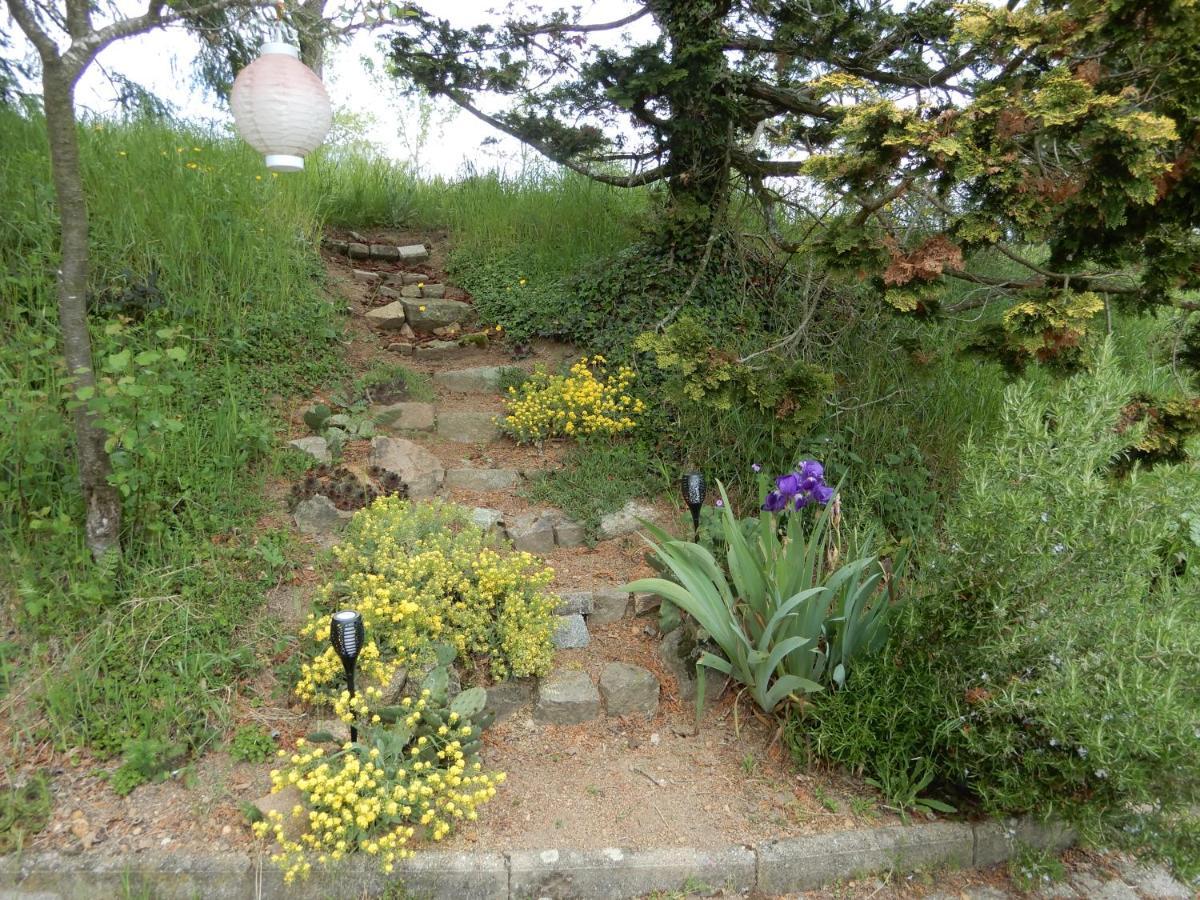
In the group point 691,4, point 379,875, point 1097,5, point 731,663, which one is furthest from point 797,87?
point 379,875

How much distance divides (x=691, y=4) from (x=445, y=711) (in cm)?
411

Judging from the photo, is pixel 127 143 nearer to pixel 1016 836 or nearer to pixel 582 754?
pixel 582 754

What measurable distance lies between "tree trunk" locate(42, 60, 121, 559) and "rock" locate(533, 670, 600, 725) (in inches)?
71.7

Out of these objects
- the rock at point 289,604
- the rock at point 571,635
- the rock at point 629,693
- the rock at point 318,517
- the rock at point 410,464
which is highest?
the rock at point 410,464

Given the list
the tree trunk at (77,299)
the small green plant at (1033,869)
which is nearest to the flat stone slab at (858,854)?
the small green plant at (1033,869)

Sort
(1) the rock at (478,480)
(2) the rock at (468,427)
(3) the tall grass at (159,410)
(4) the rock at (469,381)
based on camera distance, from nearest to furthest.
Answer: (3) the tall grass at (159,410), (1) the rock at (478,480), (2) the rock at (468,427), (4) the rock at (469,381)

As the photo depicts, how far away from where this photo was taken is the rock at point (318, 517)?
3605 millimetres

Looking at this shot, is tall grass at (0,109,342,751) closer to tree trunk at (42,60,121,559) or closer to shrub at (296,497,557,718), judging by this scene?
tree trunk at (42,60,121,559)

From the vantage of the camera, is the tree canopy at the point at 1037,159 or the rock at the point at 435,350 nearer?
the tree canopy at the point at 1037,159

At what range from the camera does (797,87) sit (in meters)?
4.65

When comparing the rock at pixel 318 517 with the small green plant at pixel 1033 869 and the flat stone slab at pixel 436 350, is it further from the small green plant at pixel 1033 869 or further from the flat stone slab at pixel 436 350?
the small green plant at pixel 1033 869

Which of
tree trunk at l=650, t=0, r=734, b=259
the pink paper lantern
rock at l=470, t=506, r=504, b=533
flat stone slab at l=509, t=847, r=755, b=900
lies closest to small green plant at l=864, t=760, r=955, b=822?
flat stone slab at l=509, t=847, r=755, b=900

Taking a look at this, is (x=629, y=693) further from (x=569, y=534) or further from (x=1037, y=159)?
(x=1037, y=159)

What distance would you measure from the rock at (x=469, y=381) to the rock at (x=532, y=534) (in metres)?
1.53
